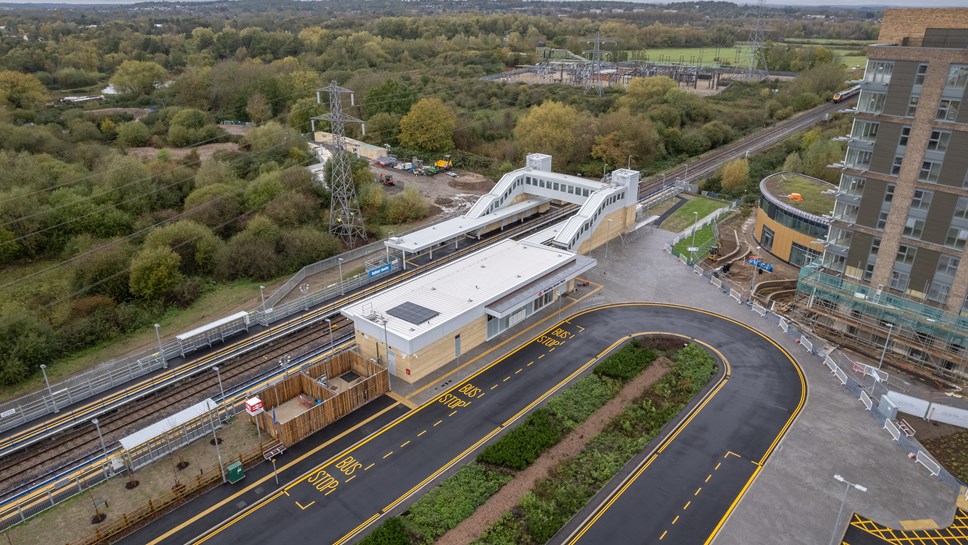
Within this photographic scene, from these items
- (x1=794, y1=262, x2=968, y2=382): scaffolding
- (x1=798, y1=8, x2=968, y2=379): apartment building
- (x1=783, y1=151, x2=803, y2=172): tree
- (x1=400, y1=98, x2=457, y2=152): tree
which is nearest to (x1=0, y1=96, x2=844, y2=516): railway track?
(x1=794, y1=262, x2=968, y2=382): scaffolding

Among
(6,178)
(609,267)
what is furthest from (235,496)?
(6,178)

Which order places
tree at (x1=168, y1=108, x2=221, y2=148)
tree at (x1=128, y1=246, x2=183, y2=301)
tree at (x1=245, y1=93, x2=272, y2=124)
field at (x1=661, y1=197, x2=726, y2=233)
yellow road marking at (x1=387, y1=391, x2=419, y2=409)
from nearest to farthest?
yellow road marking at (x1=387, y1=391, x2=419, y2=409) < tree at (x1=128, y1=246, x2=183, y2=301) < field at (x1=661, y1=197, x2=726, y2=233) < tree at (x1=168, y1=108, x2=221, y2=148) < tree at (x1=245, y1=93, x2=272, y2=124)

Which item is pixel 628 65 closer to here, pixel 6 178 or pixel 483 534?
pixel 6 178

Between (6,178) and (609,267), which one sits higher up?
(6,178)

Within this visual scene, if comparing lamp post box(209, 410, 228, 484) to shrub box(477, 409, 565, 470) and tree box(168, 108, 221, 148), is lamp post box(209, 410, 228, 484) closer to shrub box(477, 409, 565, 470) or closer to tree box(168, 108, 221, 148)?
shrub box(477, 409, 565, 470)

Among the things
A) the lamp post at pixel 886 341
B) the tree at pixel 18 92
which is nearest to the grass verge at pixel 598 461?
the lamp post at pixel 886 341

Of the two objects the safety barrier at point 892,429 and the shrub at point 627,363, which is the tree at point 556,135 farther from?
the safety barrier at point 892,429

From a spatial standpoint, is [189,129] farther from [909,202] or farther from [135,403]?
[909,202]
